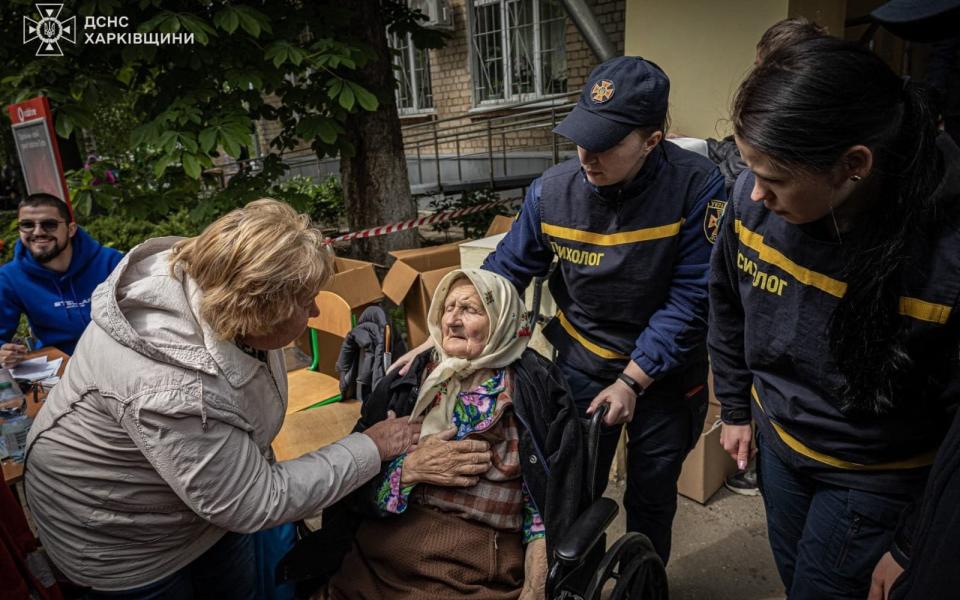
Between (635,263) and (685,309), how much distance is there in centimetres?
20

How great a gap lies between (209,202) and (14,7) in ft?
5.64

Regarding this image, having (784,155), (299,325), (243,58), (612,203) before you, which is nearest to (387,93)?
(243,58)

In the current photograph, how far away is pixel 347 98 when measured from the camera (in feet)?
13.0

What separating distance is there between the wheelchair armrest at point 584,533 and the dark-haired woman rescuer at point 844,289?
17.0 inches

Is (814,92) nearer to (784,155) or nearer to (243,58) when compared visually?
(784,155)

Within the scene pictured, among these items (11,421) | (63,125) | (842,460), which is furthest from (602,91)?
(63,125)

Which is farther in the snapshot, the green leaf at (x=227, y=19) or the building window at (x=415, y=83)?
the building window at (x=415, y=83)

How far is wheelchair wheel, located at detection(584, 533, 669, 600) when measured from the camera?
1.49 meters

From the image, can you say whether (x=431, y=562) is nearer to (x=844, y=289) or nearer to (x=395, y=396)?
(x=395, y=396)

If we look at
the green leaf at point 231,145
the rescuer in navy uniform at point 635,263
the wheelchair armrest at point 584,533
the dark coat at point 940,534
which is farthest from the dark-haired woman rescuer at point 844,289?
the green leaf at point 231,145

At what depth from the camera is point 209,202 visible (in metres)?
4.46

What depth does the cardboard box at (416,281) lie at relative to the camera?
4.09 meters

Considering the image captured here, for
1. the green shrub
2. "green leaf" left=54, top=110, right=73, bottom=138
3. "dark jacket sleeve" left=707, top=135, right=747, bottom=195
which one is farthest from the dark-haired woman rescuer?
the green shrub

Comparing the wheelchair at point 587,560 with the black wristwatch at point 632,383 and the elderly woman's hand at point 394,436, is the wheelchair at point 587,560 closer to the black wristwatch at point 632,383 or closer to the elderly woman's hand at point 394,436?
the black wristwatch at point 632,383
